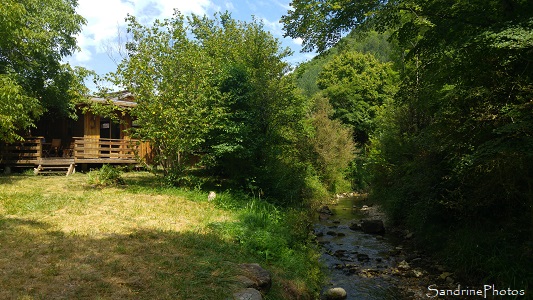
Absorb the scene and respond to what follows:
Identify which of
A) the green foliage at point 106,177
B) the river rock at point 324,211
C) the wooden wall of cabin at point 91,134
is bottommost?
the river rock at point 324,211

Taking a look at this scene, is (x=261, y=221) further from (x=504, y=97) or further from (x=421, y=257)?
(x=504, y=97)

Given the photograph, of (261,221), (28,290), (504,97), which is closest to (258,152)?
(261,221)

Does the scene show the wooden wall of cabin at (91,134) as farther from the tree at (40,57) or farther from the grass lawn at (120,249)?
the grass lawn at (120,249)

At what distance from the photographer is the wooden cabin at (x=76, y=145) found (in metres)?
17.1

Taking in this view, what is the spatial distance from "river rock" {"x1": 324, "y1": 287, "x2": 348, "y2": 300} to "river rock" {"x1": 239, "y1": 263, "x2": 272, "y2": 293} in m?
2.23

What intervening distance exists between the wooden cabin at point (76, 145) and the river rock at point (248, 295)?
12.1 m

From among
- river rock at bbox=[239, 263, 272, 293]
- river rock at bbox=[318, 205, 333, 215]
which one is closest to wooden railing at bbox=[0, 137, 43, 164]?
river rock at bbox=[318, 205, 333, 215]

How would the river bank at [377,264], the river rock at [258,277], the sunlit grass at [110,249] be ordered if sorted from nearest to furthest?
the sunlit grass at [110,249] < the river rock at [258,277] < the river bank at [377,264]

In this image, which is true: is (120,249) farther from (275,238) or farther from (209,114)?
(209,114)

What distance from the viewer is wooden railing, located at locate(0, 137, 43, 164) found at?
1697cm

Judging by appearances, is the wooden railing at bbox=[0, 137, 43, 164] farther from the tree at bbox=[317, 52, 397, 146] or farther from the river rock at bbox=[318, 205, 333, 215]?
the tree at bbox=[317, 52, 397, 146]

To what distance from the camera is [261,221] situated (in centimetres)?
908

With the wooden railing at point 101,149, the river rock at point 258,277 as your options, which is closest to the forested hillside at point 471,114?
the river rock at point 258,277

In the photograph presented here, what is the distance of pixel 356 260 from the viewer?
9953 mm
